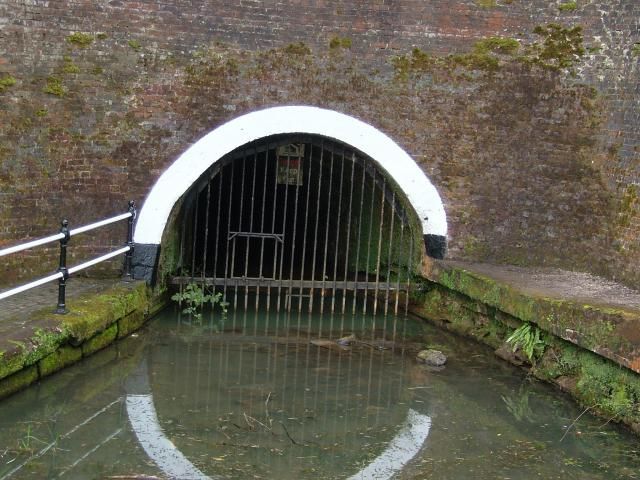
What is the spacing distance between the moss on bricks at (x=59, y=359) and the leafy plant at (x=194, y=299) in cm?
209

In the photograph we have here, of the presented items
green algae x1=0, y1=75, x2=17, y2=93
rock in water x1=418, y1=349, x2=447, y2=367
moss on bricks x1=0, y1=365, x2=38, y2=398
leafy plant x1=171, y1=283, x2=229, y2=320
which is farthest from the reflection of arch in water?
green algae x1=0, y1=75, x2=17, y2=93

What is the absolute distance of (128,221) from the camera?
7941 millimetres

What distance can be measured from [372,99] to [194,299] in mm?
2847

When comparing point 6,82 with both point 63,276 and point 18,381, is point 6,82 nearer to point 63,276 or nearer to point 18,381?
point 63,276

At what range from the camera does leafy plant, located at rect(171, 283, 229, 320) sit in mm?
8491

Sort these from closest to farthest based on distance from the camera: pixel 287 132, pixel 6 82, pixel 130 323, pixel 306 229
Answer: pixel 130 323 → pixel 6 82 → pixel 287 132 → pixel 306 229

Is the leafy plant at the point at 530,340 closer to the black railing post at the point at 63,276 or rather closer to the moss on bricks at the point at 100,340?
the moss on bricks at the point at 100,340

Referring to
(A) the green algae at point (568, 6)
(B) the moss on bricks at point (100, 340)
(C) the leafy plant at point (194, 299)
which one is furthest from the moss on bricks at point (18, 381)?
(A) the green algae at point (568, 6)

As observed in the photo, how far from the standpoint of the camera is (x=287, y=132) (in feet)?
27.3

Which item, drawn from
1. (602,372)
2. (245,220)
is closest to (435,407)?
(602,372)

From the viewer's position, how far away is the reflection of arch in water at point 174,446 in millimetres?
4617

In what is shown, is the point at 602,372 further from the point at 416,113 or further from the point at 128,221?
the point at 128,221

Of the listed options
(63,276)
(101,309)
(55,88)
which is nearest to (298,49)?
(55,88)

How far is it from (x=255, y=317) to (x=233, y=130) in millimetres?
2035
